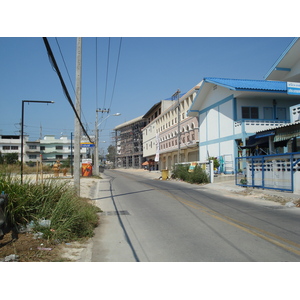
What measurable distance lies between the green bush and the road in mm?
573

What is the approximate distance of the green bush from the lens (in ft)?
21.6

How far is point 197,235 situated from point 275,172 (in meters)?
10.2

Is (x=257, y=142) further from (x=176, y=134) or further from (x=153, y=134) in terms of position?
(x=153, y=134)

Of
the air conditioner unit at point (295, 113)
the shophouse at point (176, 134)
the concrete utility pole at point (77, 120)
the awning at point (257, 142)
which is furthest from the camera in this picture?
the shophouse at point (176, 134)

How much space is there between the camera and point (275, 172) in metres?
15.7

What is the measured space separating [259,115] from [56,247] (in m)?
25.2

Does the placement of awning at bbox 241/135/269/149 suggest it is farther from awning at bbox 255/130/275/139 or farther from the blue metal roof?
the blue metal roof

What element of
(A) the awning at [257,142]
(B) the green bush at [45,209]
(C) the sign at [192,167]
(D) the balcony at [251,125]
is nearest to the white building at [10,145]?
(C) the sign at [192,167]

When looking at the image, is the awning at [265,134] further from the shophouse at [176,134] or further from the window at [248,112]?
the shophouse at [176,134]

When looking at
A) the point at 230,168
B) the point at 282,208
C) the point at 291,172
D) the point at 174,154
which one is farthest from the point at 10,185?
the point at 174,154

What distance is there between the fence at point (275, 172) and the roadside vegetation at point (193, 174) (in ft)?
19.4

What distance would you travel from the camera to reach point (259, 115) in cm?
2750

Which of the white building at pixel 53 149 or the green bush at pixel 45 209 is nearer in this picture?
the green bush at pixel 45 209

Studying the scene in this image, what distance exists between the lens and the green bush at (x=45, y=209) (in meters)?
6.58
